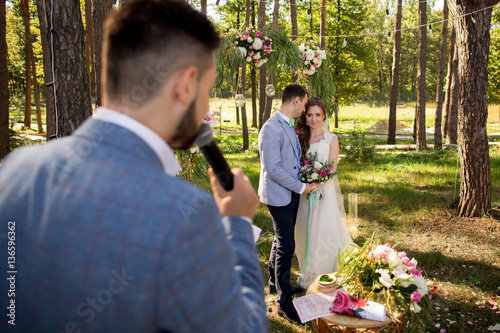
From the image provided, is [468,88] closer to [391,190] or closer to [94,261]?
[391,190]

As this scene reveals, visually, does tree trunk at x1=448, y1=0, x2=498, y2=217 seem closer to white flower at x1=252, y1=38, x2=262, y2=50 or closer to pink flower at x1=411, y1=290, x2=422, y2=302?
white flower at x1=252, y1=38, x2=262, y2=50

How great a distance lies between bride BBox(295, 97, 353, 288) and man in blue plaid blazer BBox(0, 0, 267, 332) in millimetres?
4011

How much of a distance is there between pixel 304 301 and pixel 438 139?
13.5m

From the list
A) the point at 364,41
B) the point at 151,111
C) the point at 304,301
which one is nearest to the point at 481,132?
the point at 304,301

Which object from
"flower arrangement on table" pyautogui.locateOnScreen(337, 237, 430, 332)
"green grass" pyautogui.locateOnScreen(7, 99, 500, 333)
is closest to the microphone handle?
"flower arrangement on table" pyautogui.locateOnScreen(337, 237, 430, 332)

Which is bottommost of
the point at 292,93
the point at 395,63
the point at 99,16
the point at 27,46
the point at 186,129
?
the point at 186,129

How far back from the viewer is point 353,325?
309cm

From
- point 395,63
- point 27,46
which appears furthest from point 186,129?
point 27,46

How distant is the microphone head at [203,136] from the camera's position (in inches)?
47.1

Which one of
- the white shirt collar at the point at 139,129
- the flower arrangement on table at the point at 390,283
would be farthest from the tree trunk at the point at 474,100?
the white shirt collar at the point at 139,129

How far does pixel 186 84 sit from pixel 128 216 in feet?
1.16

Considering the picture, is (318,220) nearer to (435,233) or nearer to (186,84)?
(435,233)

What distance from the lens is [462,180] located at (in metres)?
6.62

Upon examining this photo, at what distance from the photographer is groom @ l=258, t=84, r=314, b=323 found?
4227mm
